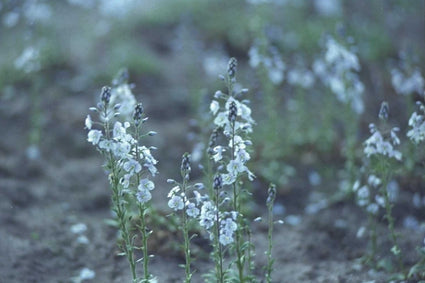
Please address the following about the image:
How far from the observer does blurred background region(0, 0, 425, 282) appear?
6.21 meters

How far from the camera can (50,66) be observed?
352 inches

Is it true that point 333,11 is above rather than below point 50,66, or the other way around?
above

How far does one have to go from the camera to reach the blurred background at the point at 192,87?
621cm

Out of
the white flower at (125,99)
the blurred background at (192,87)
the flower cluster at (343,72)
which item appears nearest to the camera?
the white flower at (125,99)

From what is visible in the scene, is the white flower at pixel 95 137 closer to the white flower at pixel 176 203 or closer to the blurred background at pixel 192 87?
the white flower at pixel 176 203

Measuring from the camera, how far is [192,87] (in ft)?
28.7

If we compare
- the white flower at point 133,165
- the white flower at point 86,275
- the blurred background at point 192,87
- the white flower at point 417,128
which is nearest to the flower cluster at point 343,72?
the blurred background at point 192,87

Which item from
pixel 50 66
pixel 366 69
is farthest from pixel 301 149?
pixel 50 66

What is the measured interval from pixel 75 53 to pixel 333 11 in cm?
493

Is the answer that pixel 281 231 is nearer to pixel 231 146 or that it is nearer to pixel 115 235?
pixel 115 235

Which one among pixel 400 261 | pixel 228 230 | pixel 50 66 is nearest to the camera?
pixel 228 230

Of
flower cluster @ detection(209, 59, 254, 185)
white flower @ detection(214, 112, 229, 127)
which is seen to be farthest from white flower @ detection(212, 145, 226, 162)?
white flower @ detection(214, 112, 229, 127)

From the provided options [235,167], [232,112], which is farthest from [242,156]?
[232,112]

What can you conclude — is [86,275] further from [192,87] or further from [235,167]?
[192,87]
